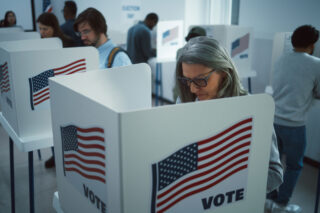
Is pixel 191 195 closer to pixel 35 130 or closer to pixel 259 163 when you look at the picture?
pixel 259 163

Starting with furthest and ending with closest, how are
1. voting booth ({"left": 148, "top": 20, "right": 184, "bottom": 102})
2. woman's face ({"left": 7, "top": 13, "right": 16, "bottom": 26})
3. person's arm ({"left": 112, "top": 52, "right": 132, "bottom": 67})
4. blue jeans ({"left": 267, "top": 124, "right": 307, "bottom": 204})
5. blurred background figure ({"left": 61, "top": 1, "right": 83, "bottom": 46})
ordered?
woman's face ({"left": 7, "top": 13, "right": 16, "bottom": 26}), voting booth ({"left": 148, "top": 20, "right": 184, "bottom": 102}), blurred background figure ({"left": 61, "top": 1, "right": 83, "bottom": 46}), blue jeans ({"left": 267, "top": 124, "right": 307, "bottom": 204}), person's arm ({"left": 112, "top": 52, "right": 132, "bottom": 67})

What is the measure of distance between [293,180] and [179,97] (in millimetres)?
1362

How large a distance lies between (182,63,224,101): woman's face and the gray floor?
171 centimetres

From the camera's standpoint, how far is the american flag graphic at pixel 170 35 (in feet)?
14.8

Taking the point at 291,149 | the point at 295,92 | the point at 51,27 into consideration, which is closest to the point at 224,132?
the point at 295,92

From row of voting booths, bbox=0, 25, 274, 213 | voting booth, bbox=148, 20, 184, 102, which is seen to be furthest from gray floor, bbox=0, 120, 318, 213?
voting booth, bbox=148, 20, 184, 102

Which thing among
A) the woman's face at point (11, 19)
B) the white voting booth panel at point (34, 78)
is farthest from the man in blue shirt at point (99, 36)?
the woman's face at point (11, 19)

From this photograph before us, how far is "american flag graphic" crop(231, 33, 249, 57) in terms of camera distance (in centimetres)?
352

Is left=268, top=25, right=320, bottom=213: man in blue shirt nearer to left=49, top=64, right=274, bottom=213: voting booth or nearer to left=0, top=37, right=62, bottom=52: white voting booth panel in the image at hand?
left=49, top=64, right=274, bottom=213: voting booth

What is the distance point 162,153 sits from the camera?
715mm

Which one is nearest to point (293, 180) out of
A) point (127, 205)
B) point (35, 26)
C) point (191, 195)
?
point (191, 195)

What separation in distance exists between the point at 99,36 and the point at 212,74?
3.96 ft

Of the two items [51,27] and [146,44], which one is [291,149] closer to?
[51,27]

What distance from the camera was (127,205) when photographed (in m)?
0.70
